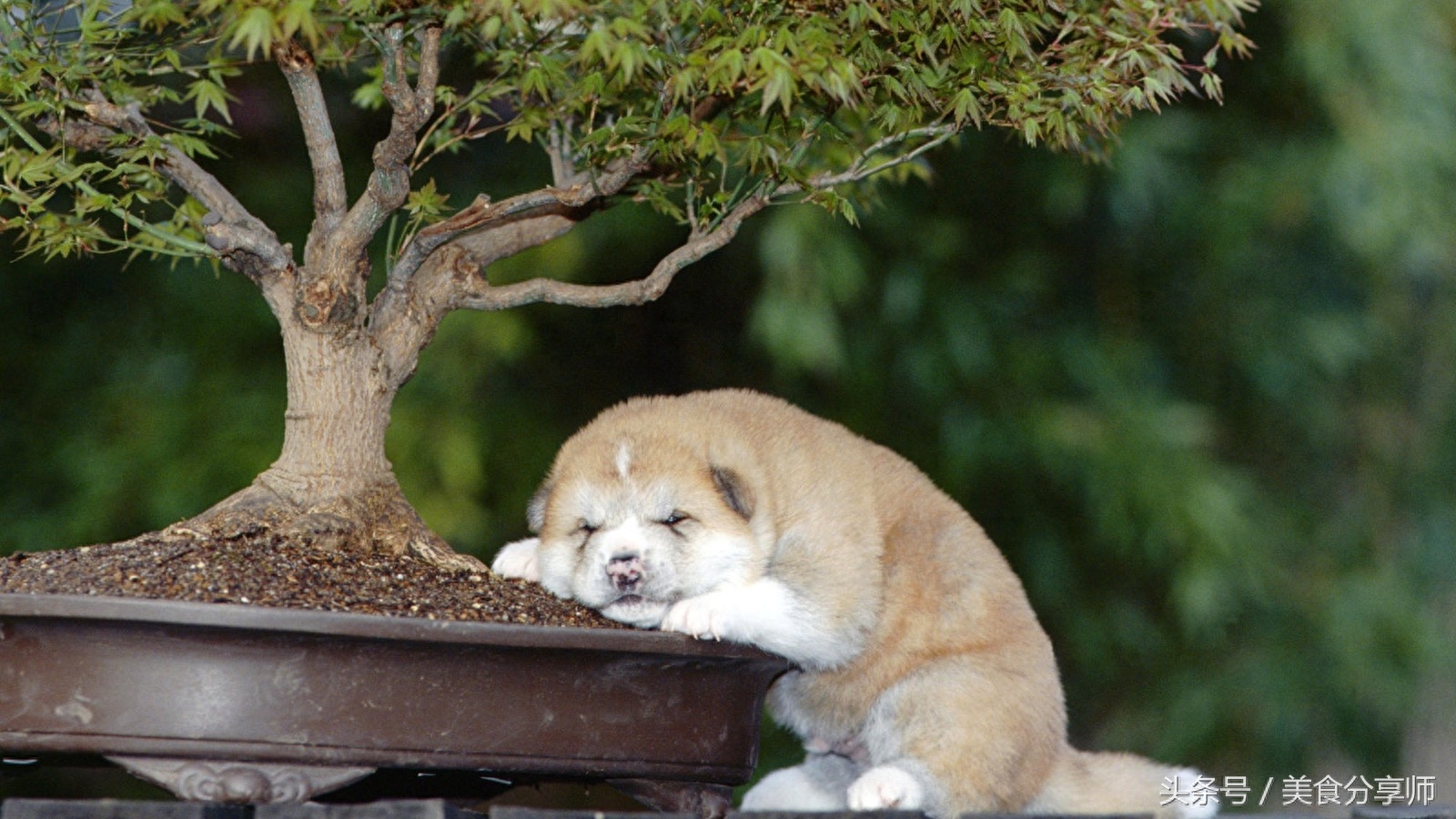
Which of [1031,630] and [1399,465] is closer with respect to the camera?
[1031,630]

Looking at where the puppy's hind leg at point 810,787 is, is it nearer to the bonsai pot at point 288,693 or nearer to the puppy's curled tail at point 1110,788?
the puppy's curled tail at point 1110,788

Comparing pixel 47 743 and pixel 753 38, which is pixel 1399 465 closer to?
pixel 753 38

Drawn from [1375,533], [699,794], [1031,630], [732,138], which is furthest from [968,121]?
[1375,533]

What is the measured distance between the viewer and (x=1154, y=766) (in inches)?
97.7

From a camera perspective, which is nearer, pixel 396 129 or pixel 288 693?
pixel 288 693

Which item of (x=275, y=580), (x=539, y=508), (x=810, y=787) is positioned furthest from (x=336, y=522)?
(x=810, y=787)

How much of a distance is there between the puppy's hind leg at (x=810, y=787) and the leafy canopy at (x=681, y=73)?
3.12 ft

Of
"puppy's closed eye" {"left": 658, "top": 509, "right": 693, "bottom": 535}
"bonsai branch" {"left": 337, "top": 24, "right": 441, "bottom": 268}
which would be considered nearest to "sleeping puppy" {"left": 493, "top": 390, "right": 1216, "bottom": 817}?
"puppy's closed eye" {"left": 658, "top": 509, "right": 693, "bottom": 535}

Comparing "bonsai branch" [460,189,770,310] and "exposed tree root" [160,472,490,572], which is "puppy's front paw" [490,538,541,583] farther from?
"bonsai branch" [460,189,770,310]

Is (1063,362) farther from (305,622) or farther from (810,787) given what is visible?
(305,622)

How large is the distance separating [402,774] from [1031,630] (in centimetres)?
103

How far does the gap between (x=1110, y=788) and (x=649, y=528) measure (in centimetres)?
83

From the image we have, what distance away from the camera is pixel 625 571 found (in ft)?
7.33

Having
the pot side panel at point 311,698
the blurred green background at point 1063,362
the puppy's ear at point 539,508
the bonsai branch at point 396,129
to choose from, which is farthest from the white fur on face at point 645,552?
the blurred green background at point 1063,362
